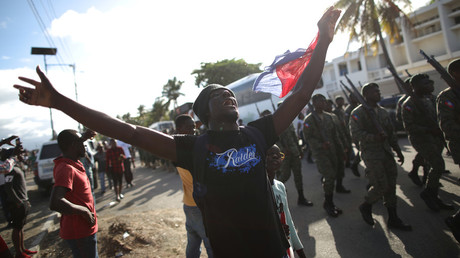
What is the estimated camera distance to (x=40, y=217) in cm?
746

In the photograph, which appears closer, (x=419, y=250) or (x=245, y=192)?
(x=245, y=192)

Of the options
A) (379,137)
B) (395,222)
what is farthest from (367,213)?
(379,137)

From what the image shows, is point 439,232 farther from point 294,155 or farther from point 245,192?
point 245,192

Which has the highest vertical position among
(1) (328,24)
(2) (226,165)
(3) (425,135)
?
(1) (328,24)

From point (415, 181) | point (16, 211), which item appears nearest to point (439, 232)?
point (415, 181)

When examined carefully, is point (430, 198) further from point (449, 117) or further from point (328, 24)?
point (328, 24)

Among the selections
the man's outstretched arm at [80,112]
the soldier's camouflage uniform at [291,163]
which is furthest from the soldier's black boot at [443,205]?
the man's outstretched arm at [80,112]

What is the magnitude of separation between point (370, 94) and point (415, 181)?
7.97 feet

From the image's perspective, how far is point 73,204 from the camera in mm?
2381

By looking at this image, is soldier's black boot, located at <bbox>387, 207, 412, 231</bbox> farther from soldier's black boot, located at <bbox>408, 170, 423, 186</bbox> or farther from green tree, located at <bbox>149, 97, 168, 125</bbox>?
green tree, located at <bbox>149, 97, 168, 125</bbox>

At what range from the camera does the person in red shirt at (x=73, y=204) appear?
2350mm

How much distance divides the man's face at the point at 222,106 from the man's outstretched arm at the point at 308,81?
0.33 m

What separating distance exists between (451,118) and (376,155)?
0.98m

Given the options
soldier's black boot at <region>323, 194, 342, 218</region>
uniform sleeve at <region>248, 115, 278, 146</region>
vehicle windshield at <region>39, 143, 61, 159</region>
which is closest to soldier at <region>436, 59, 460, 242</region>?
soldier's black boot at <region>323, 194, 342, 218</region>
